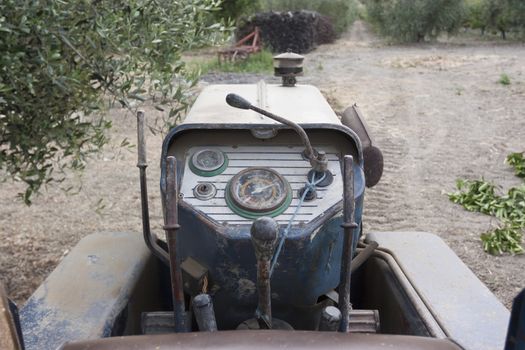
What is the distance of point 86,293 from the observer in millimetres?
2107

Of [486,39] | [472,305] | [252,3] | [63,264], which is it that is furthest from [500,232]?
[486,39]

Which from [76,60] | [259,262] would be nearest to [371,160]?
[259,262]

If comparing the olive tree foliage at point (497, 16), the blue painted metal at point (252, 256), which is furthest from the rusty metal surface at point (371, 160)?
the olive tree foliage at point (497, 16)

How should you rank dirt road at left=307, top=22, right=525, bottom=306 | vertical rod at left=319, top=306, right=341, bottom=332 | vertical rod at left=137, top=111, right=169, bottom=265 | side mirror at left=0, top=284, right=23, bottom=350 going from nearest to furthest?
side mirror at left=0, top=284, right=23, bottom=350
vertical rod at left=319, top=306, right=341, bottom=332
vertical rod at left=137, top=111, right=169, bottom=265
dirt road at left=307, top=22, right=525, bottom=306

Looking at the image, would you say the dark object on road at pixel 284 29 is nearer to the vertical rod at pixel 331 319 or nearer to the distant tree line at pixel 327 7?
the distant tree line at pixel 327 7

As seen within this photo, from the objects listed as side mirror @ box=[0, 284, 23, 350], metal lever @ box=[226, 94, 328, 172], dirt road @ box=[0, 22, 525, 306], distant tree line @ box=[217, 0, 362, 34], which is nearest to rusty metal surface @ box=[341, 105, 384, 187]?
metal lever @ box=[226, 94, 328, 172]

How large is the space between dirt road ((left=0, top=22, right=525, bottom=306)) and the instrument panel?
5.87ft

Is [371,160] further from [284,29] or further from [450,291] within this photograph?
[284,29]

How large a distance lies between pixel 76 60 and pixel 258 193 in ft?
4.59

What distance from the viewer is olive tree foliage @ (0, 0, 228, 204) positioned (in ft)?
8.07

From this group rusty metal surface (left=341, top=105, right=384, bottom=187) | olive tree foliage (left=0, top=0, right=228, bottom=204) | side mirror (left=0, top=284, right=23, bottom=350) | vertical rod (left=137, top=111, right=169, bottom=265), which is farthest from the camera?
olive tree foliage (left=0, top=0, right=228, bottom=204)

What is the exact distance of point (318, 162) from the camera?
6.26 ft

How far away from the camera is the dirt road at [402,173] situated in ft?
13.8

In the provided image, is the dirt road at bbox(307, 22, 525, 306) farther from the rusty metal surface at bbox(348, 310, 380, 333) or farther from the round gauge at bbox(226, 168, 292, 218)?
the round gauge at bbox(226, 168, 292, 218)
